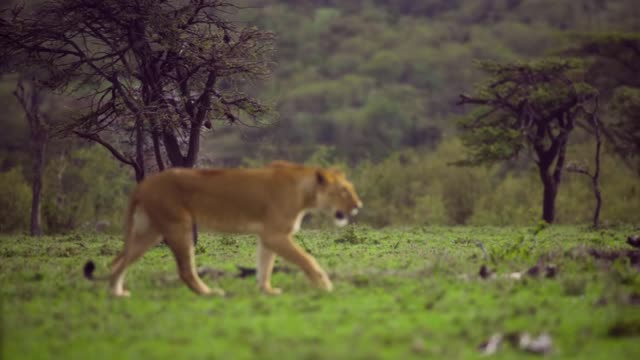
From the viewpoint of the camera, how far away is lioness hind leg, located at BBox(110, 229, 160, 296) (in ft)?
40.4

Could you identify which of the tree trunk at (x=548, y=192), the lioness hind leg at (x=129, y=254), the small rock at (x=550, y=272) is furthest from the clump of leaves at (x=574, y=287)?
the tree trunk at (x=548, y=192)

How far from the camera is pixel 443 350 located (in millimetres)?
8992

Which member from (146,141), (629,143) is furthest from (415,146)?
(146,141)

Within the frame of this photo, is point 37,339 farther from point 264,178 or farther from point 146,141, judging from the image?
point 146,141

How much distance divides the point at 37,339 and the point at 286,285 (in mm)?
4492

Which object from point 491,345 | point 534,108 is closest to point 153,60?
point 491,345

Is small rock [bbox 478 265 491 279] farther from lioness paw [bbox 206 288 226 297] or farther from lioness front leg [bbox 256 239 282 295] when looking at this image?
lioness paw [bbox 206 288 226 297]

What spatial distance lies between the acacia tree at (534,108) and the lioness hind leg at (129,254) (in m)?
22.3

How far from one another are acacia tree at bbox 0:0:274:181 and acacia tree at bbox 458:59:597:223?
13.3m

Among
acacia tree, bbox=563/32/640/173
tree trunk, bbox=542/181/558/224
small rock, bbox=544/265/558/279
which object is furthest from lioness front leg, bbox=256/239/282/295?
acacia tree, bbox=563/32/640/173

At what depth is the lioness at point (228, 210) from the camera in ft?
40.7

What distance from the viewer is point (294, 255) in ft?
40.8

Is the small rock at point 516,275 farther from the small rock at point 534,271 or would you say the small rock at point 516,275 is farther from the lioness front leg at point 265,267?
the lioness front leg at point 265,267

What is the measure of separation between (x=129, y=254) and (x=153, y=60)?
34.1 ft
